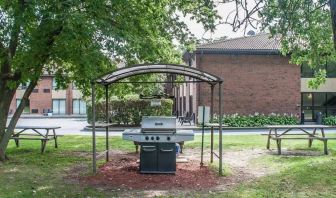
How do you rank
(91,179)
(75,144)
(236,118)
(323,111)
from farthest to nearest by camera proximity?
(323,111)
(236,118)
(75,144)
(91,179)

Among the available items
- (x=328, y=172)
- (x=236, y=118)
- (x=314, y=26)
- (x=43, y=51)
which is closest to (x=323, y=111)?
(x=236, y=118)

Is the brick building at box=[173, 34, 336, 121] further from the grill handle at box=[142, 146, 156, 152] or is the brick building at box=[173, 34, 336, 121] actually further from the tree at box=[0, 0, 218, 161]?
the grill handle at box=[142, 146, 156, 152]

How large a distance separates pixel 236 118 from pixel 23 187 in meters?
21.5

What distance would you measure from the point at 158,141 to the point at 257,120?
66.7ft

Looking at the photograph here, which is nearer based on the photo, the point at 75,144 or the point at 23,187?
the point at 23,187

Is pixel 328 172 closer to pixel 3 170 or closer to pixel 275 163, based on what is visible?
pixel 275 163

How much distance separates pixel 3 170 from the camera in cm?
1136

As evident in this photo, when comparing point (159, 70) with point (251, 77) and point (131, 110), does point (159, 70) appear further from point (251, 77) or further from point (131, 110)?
point (251, 77)

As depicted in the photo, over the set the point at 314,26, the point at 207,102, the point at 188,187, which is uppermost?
the point at 314,26

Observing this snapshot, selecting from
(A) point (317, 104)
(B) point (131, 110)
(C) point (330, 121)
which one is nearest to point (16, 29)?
(B) point (131, 110)

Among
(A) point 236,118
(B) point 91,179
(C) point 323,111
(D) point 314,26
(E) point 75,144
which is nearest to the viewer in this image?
(B) point 91,179

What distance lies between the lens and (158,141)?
1038 cm

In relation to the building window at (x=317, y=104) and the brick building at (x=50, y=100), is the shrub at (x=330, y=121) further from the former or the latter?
the brick building at (x=50, y=100)

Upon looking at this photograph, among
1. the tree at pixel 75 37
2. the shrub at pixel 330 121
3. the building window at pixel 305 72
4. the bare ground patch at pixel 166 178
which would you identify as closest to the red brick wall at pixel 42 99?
the building window at pixel 305 72
